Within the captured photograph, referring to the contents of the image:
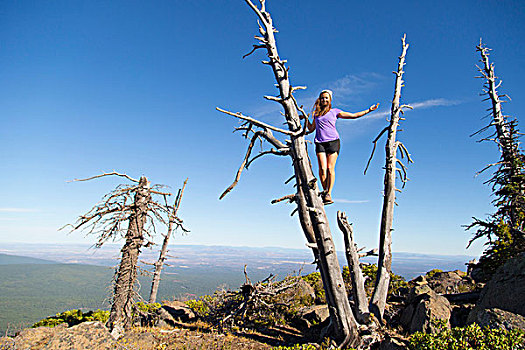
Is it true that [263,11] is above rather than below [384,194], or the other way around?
above

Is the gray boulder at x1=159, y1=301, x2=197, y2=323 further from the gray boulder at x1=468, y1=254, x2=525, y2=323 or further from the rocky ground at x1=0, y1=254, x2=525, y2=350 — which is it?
the gray boulder at x1=468, y1=254, x2=525, y2=323

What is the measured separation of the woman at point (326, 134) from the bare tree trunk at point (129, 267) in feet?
22.1

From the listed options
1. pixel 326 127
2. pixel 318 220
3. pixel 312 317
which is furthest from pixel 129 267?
pixel 326 127

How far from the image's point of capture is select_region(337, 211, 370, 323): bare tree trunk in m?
5.88

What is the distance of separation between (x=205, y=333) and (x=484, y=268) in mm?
9664

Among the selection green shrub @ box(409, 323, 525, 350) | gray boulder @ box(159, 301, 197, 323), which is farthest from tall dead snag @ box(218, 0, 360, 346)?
gray boulder @ box(159, 301, 197, 323)

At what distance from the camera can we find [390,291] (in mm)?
→ 10898

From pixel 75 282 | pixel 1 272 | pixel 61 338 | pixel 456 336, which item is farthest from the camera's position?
pixel 1 272

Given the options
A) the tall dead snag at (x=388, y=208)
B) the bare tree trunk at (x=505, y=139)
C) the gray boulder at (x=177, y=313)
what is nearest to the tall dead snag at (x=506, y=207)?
the bare tree trunk at (x=505, y=139)

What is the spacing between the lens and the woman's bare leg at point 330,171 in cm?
535

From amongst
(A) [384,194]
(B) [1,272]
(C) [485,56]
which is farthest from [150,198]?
(B) [1,272]

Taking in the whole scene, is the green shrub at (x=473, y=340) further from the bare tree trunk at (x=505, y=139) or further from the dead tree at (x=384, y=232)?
the bare tree trunk at (x=505, y=139)

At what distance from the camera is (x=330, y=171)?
5445 mm

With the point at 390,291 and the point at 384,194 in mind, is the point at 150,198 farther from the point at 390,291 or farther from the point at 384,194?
the point at 390,291
